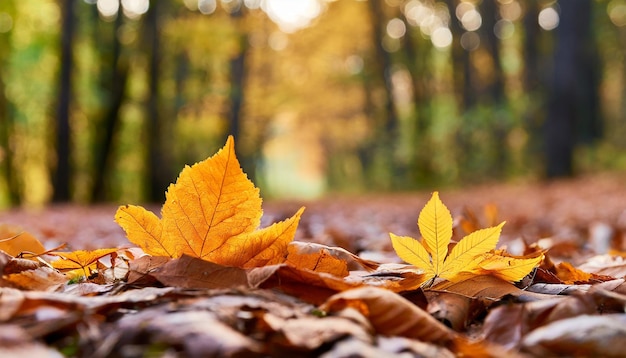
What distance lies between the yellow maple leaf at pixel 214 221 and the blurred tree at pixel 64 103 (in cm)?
1446

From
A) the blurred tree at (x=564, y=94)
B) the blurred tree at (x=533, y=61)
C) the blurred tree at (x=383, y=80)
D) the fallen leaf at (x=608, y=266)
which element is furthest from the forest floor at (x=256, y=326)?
the blurred tree at (x=383, y=80)

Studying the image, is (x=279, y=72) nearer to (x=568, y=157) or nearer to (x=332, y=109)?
(x=332, y=109)

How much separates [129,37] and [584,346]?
19211 millimetres

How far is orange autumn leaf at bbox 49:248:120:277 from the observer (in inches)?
54.4

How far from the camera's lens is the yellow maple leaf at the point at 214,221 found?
1.17m

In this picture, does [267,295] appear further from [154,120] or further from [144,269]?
[154,120]

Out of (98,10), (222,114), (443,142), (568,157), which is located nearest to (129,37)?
(98,10)

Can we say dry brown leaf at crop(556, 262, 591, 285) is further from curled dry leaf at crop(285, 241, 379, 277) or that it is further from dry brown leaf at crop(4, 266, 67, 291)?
dry brown leaf at crop(4, 266, 67, 291)

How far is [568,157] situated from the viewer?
13156 millimetres

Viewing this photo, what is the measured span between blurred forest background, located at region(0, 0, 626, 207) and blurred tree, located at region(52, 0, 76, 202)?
0.03m

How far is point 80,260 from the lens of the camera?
1420mm

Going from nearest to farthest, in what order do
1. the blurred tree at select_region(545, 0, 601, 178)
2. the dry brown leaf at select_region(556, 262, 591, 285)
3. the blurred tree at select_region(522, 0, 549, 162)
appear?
the dry brown leaf at select_region(556, 262, 591, 285) < the blurred tree at select_region(545, 0, 601, 178) < the blurred tree at select_region(522, 0, 549, 162)

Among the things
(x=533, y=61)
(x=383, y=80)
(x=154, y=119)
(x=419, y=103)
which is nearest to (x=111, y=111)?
(x=154, y=119)

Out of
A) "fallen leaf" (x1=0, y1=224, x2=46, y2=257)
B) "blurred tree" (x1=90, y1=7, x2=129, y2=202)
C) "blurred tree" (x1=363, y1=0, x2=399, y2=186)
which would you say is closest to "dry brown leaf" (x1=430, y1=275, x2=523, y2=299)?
"fallen leaf" (x1=0, y1=224, x2=46, y2=257)
